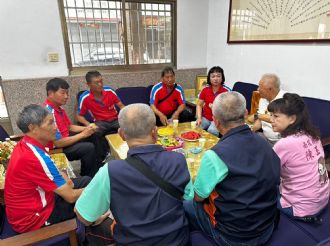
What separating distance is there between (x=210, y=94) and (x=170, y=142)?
52.6 inches

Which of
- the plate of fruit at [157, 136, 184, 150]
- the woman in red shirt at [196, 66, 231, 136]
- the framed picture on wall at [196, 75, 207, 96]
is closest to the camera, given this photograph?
the plate of fruit at [157, 136, 184, 150]

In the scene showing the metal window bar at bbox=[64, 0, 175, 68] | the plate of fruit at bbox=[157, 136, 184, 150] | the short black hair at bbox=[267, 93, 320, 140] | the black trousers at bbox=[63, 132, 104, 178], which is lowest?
the black trousers at bbox=[63, 132, 104, 178]

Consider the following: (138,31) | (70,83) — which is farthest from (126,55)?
(70,83)

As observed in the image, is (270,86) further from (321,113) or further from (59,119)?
(59,119)

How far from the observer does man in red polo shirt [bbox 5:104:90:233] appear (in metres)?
1.25

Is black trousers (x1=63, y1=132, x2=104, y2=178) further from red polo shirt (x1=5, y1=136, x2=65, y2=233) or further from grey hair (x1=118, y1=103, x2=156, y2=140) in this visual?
grey hair (x1=118, y1=103, x2=156, y2=140)

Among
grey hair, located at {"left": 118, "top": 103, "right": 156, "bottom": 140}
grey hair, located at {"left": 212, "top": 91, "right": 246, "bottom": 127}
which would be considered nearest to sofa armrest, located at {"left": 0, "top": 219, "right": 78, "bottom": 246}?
grey hair, located at {"left": 118, "top": 103, "right": 156, "bottom": 140}

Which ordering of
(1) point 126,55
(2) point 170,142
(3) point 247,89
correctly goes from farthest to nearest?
(1) point 126,55
(3) point 247,89
(2) point 170,142

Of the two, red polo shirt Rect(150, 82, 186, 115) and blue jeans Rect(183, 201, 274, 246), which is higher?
red polo shirt Rect(150, 82, 186, 115)

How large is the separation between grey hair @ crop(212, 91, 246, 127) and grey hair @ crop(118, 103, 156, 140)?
14.3 inches

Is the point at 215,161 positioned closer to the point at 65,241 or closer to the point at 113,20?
the point at 65,241

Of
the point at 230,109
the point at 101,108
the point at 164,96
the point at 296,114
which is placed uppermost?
the point at 230,109

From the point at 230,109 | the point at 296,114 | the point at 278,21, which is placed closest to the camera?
the point at 230,109

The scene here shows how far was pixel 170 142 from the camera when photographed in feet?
6.72
